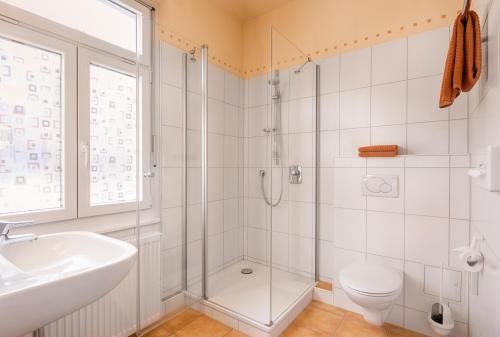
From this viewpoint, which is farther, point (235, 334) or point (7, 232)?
point (235, 334)

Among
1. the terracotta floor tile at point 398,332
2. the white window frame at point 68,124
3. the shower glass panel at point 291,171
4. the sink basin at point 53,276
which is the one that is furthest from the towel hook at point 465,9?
the white window frame at point 68,124

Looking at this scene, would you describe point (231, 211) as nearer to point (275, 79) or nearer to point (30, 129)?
point (275, 79)

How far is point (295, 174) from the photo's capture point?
7.14 ft

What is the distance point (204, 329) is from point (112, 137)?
148 centimetres

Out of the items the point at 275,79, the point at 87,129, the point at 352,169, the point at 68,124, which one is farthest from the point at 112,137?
the point at 352,169

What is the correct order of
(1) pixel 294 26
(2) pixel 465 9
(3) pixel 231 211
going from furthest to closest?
1. (1) pixel 294 26
2. (3) pixel 231 211
3. (2) pixel 465 9

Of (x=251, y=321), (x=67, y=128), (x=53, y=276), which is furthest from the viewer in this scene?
(x=251, y=321)

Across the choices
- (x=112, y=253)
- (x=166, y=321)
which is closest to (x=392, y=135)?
(x=112, y=253)

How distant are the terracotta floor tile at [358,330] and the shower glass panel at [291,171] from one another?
373 millimetres

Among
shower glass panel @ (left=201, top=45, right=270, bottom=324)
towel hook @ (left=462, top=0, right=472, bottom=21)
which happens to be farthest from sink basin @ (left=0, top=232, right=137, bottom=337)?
towel hook @ (left=462, top=0, right=472, bottom=21)

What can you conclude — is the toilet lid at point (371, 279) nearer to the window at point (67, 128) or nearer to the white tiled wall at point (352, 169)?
the white tiled wall at point (352, 169)

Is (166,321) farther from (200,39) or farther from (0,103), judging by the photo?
(200,39)

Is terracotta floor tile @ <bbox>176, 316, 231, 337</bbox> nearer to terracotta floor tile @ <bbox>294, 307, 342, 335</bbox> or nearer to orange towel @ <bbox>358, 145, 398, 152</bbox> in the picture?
terracotta floor tile @ <bbox>294, 307, 342, 335</bbox>

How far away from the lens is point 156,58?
6.32ft
